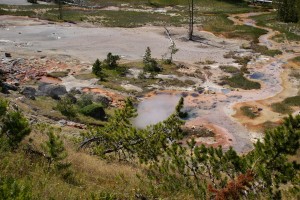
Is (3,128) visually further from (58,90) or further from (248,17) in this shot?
(248,17)

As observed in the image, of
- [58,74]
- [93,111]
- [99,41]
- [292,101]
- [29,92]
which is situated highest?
[99,41]

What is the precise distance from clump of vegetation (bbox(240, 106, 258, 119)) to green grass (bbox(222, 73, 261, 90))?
6.31 metres

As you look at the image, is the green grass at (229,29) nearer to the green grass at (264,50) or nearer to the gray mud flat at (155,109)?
the green grass at (264,50)

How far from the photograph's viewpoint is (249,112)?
3359 centimetres

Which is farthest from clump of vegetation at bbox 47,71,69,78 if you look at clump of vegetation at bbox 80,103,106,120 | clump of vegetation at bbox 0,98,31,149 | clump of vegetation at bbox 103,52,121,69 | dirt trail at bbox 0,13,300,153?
clump of vegetation at bbox 0,98,31,149

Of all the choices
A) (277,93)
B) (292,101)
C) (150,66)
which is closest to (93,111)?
(150,66)

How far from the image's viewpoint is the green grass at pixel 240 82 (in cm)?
4094

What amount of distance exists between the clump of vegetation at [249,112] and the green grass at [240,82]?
20.7 ft

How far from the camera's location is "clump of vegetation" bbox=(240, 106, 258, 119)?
3300 centimetres

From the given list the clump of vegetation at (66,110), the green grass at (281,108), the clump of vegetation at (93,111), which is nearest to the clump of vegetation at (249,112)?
the green grass at (281,108)

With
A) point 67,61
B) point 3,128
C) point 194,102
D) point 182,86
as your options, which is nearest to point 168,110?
point 194,102

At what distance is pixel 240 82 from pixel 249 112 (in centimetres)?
891

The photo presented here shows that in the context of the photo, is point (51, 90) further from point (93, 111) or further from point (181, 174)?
point (181, 174)

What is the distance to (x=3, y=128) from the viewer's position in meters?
10.5
